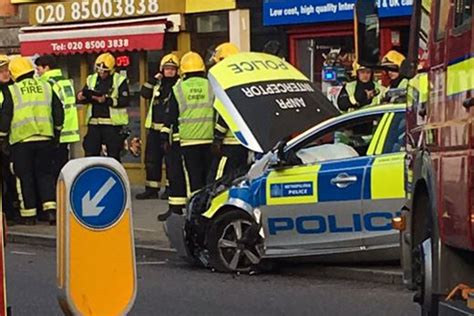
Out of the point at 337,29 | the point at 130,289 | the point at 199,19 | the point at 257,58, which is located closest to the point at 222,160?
the point at 257,58

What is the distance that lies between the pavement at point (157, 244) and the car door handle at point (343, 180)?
2.78ft

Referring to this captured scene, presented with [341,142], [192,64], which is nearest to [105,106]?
[192,64]

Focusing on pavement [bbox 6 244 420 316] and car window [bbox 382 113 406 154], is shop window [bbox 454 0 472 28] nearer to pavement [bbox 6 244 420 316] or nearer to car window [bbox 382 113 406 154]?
pavement [bbox 6 244 420 316]

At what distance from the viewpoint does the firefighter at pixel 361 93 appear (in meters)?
15.1

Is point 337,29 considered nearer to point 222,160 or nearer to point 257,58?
point 222,160

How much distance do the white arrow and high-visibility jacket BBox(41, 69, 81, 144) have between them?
9.02m

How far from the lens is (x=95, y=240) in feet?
24.0

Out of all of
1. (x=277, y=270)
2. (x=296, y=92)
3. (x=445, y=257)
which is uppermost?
(x=296, y=92)

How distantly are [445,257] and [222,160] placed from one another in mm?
7770

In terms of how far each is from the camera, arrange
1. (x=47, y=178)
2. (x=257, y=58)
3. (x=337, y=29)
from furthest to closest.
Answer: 1. (x=337, y=29)
2. (x=47, y=178)
3. (x=257, y=58)

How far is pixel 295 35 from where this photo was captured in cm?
1819

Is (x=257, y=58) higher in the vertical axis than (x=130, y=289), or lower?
higher

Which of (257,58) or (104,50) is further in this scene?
(104,50)

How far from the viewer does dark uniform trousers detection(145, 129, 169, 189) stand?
18047mm
